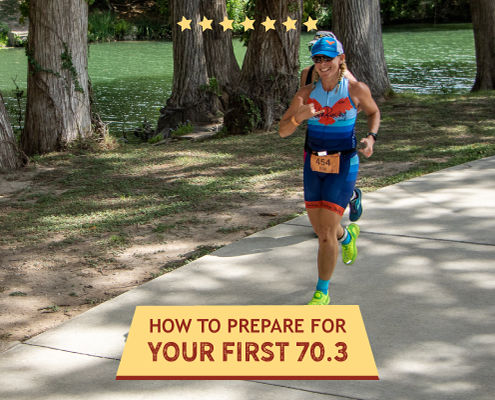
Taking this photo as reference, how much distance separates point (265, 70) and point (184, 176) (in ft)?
13.3

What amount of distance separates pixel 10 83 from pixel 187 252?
826 inches

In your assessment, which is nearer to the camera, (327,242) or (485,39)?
(327,242)

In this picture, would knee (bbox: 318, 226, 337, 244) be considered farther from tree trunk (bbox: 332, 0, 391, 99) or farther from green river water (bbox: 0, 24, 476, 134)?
tree trunk (bbox: 332, 0, 391, 99)

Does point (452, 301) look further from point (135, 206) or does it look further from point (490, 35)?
point (490, 35)

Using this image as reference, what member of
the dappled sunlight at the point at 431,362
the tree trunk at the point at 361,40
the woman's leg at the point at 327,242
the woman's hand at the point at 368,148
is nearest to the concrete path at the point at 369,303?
the dappled sunlight at the point at 431,362

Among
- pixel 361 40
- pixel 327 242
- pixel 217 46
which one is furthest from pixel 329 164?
pixel 217 46

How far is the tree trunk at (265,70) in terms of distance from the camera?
11414 mm

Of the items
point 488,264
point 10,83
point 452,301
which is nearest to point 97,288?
point 452,301

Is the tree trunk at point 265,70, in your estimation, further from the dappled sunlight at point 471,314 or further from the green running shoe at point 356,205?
the dappled sunlight at point 471,314

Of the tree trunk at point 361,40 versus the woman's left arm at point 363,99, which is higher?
the tree trunk at point 361,40

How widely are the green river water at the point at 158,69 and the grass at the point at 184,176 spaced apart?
3643 mm

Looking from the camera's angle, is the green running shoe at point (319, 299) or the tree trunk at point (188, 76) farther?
the tree trunk at point (188, 76)

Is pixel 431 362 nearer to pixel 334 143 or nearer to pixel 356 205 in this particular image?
pixel 334 143

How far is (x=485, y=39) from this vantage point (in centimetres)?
1498
